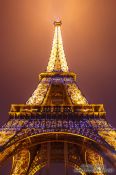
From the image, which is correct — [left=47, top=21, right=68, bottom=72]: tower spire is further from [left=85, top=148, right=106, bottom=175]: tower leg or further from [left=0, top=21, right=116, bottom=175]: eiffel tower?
[left=85, top=148, right=106, bottom=175]: tower leg

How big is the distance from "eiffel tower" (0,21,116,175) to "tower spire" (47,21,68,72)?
0.16m

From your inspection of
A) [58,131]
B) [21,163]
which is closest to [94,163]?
[58,131]

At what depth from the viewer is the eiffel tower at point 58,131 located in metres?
19.4

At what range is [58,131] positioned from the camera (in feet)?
65.0

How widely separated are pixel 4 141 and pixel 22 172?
5.64 meters

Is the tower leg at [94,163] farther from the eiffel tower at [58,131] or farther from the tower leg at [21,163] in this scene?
the tower leg at [21,163]

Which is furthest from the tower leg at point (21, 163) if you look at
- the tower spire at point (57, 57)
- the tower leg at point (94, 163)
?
the tower spire at point (57, 57)

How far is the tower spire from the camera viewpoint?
30703mm

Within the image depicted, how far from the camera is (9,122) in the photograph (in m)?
21.8

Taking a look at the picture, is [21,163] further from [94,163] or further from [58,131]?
[58,131]

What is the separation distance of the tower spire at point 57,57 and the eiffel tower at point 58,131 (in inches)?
6.4

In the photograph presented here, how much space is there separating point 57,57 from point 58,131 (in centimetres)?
1343

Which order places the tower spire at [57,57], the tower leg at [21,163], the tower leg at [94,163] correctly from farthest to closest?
1. the tower spire at [57,57]
2. the tower leg at [21,163]
3. the tower leg at [94,163]

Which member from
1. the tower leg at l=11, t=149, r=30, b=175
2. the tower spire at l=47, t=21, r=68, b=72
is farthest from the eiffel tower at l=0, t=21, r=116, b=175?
the tower spire at l=47, t=21, r=68, b=72
